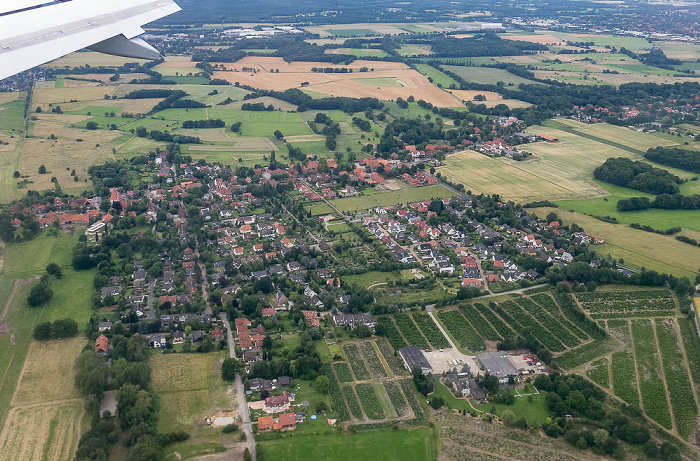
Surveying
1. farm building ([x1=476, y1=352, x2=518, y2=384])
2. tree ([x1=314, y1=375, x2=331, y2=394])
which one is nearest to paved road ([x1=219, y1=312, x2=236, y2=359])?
tree ([x1=314, y1=375, x2=331, y2=394])

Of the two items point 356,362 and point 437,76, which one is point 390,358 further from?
point 437,76

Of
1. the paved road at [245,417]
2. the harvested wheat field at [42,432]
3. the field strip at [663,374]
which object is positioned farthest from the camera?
the field strip at [663,374]

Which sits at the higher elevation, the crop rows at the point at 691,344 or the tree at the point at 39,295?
the tree at the point at 39,295

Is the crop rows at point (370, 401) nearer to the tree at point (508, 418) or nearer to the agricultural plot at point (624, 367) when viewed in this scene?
the tree at point (508, 418)

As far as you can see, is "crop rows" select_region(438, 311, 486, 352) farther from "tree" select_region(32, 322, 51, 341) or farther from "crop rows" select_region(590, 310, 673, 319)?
"tree" select_region(32, 322, 51, 341)

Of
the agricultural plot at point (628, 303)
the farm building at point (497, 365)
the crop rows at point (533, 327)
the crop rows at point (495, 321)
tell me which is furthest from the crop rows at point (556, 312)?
the farm building at point (497, 365)

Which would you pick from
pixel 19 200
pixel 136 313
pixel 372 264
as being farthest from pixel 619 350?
pixel 19 200
